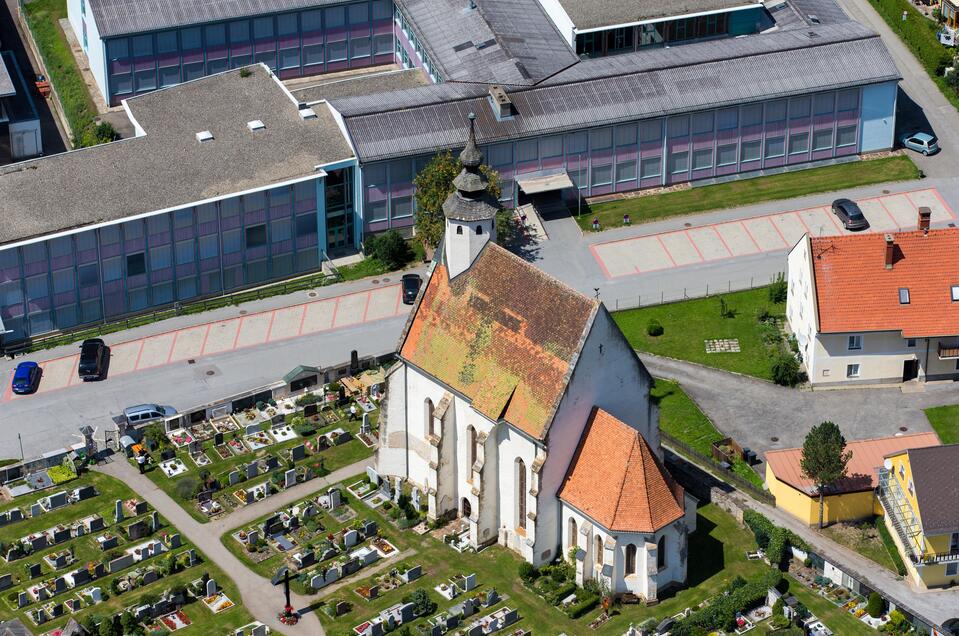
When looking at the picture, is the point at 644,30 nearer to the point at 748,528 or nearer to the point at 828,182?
Answer: the point at 828,182

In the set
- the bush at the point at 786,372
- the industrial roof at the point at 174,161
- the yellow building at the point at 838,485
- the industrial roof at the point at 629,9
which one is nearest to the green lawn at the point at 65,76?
the industrial roof at the point at 174,161

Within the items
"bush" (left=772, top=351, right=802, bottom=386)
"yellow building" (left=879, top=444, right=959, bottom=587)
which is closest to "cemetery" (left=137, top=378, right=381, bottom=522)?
"bush" (left=772, top=351, right=802, bottom=386)

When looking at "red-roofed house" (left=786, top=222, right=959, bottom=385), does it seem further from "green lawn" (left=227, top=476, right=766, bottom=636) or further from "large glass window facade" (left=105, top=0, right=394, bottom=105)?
"large glass window facade" (left=105, top=0, right=394, bottom=105)

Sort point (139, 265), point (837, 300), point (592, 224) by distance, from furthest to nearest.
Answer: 1. point (592, 224)
2. point (139, 265)
3. point (837, 300)

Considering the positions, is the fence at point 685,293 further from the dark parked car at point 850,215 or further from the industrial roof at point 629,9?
the industrial roof at point 629,9

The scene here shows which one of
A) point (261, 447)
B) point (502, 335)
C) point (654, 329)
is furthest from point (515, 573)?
point (654, 329)

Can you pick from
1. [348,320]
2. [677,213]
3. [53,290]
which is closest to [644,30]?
[677,213]

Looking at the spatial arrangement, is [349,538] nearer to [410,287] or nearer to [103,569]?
[103,569]
